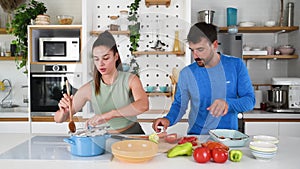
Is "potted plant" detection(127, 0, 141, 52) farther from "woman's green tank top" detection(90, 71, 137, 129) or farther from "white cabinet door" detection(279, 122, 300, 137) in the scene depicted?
"white cabinet door" detection(279, 122, 300, 137)

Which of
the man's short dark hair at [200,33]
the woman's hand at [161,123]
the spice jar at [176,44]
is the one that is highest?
the man's short dark hair at [200,33]

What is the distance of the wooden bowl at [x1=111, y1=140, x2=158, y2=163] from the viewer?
3.61 feet

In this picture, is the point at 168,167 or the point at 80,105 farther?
the point at 80,105

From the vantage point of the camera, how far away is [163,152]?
1.24 m

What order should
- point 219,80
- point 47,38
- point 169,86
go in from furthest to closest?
point 47,38 → point 219,80 → point 169,86

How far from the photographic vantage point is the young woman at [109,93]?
123 centimetres

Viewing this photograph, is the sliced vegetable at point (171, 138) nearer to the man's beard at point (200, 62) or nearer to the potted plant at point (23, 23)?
the man's beard at point (200, 62)

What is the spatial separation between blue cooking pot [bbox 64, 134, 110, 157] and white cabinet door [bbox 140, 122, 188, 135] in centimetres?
23

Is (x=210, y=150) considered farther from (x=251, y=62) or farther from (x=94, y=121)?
(x=251, y=62)

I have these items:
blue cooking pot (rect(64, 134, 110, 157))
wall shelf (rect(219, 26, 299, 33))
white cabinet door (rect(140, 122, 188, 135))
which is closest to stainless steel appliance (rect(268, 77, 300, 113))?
wall shelf (rect(219, 26, 299, 33))

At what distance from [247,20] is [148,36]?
2.43m

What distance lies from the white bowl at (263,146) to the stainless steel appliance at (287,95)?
183 cm

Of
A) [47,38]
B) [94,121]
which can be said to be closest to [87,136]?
[94,121]

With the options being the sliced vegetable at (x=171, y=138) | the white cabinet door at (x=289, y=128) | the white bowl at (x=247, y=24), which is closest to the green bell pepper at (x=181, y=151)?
the sliced vegetable at (x=171, y=138)
